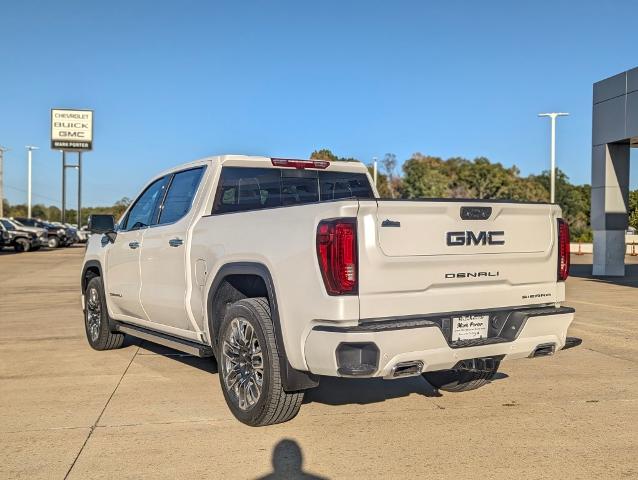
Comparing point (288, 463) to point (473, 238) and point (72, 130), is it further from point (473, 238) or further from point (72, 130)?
point (72, 130)

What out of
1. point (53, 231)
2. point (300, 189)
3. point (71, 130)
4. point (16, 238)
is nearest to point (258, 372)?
point (300, 189)

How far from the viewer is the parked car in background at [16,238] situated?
34.3m

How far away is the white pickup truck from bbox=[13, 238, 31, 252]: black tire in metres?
31.8

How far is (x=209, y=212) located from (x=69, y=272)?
58.4 feet

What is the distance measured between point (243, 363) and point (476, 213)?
2000 mm

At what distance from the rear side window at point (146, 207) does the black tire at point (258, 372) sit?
212 cm

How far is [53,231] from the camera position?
42.2 metres

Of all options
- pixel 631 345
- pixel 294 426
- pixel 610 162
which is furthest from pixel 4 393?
pixel 610 162

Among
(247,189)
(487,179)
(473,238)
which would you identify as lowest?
(473,238)

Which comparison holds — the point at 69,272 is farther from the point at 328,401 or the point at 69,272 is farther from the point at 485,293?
the point at 485,293

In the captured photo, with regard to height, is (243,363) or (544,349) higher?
(544,349)

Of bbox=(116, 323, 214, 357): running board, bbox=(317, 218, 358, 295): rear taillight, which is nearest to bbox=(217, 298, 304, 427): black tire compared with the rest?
bbox=(116, 323, 214, 357): running board

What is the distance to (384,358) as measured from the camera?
411 cm

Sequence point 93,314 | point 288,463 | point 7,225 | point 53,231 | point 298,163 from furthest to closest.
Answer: point 53,231, point 7,225, point 93,314, point 298,163, point 288,463
